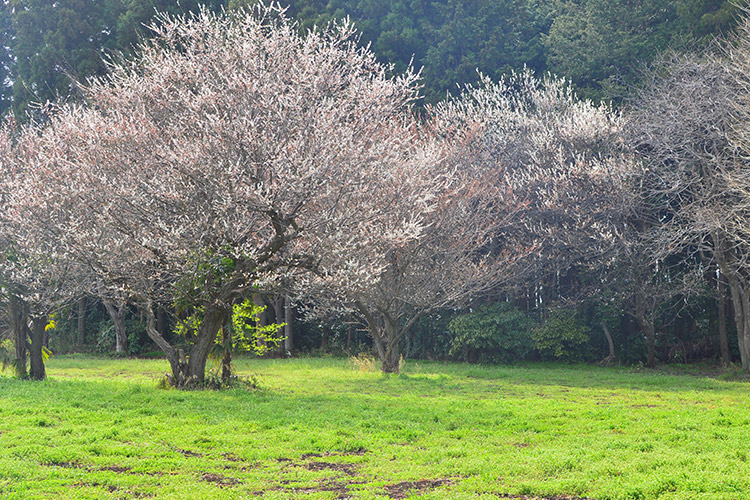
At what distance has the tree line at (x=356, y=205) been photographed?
16109mm

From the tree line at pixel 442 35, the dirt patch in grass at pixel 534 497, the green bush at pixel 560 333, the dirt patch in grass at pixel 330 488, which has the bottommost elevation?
→ the dirt patch in grass at pixel 534 497

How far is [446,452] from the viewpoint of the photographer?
980cm

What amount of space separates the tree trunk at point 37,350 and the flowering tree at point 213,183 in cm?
283

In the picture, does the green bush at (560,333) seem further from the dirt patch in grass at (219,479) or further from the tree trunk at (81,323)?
the tree trunk at (81,323)

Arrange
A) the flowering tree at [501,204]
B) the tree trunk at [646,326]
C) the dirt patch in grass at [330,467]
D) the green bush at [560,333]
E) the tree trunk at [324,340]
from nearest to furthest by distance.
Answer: the dirt patch in grass at [330,467] < the flowering tree at [501,204] < the tree trunk at [646,326] < the green bush at [560,333] < the tree trunk at [324,340]

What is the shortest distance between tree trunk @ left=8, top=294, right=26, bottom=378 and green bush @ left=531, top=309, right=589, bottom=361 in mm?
18781

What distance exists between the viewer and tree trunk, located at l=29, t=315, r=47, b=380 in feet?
63.4

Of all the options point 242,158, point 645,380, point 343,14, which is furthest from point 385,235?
point 343,14

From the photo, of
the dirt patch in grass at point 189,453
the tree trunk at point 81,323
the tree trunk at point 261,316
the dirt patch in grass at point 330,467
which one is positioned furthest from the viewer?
the tree trunk at point 81,323

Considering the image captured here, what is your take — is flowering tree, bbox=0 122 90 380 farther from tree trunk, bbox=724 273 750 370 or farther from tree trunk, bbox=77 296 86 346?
tree trunk, bbox=724 273 750 370

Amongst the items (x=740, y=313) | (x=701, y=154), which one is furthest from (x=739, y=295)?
(x=701, y=154)

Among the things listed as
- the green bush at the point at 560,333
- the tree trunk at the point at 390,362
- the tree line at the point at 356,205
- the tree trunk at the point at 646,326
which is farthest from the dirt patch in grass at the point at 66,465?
the tree trunk at the point at 646,326

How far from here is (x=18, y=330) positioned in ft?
64.4

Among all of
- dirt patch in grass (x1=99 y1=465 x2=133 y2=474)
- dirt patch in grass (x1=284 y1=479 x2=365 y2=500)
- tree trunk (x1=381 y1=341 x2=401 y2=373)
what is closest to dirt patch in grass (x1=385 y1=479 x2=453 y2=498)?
dirt patch in grass (x1=284 y1=479 x2=365 y2=500)
